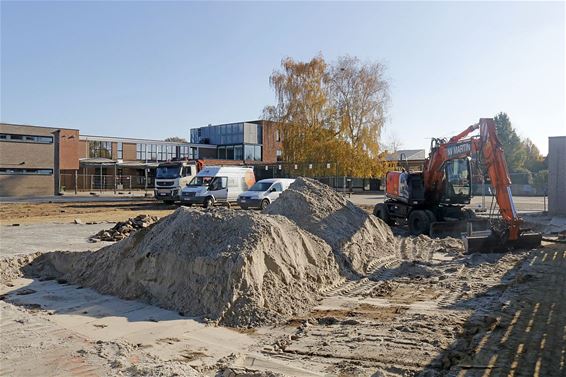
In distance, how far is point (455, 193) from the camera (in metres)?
17.2

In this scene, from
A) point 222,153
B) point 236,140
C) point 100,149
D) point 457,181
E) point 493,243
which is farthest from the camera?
point 222,153

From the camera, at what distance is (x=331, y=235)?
11.8 meters

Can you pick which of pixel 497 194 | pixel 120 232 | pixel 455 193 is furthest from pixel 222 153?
pixel 497 194

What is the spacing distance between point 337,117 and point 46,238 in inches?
1217

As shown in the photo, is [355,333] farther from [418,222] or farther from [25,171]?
[25,171]

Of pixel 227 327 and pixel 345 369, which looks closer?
pixel 345 369

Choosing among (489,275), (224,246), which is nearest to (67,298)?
(224,246)

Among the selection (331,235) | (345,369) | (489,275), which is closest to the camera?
(345,369)

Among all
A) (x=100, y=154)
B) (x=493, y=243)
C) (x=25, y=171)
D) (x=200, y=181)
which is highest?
(x=100, y=154)

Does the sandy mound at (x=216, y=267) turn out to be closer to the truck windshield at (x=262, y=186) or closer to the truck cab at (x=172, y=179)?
the truck windshield at (x=262, y=186)

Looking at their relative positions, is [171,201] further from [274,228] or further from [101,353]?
[101,353]

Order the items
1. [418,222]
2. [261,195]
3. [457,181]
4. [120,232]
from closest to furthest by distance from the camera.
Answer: [120,232] < [457,181] < [418,222] < [261,195]

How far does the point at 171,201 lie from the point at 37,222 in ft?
35.9

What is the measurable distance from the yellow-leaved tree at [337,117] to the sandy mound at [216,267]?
31623 mm
